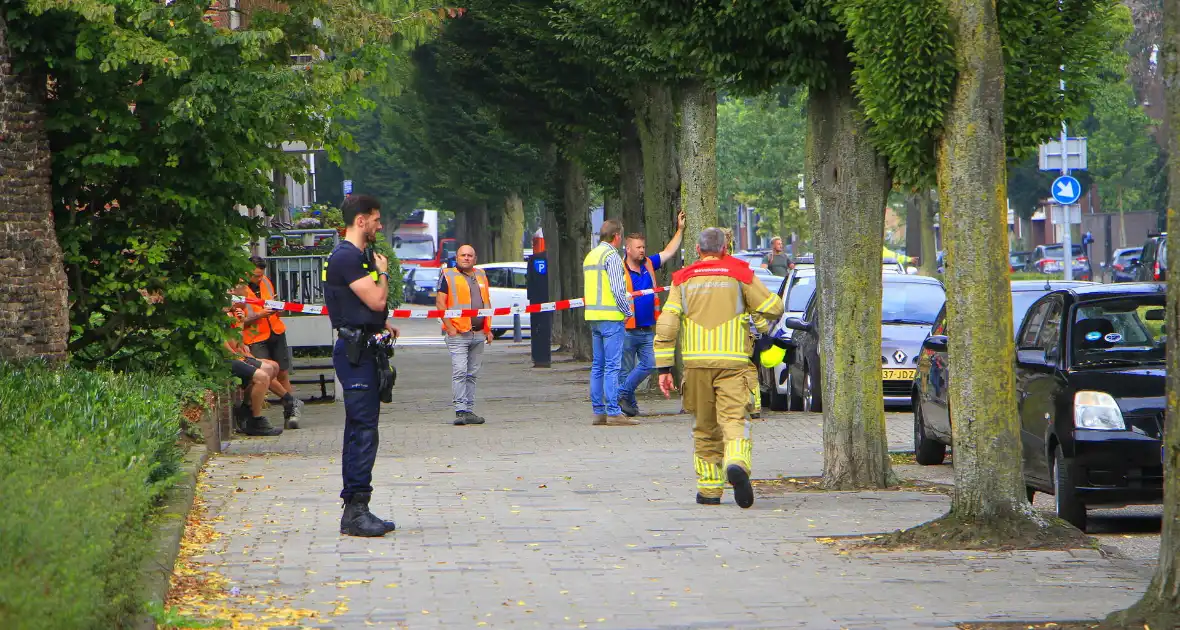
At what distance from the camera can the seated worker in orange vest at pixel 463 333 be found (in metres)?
17.2

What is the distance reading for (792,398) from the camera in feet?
63.4

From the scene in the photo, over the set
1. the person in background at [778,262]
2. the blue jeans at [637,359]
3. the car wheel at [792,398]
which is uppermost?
the person in background at [778,262]

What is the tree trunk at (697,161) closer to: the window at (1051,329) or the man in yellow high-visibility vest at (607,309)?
the man in yellow high-visibility vest at (607,309)

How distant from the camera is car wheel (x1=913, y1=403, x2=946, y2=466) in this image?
13500 mm

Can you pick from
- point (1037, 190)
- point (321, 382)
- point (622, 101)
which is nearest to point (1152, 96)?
point (1037, 190)

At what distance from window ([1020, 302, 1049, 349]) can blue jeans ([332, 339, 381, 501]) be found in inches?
173

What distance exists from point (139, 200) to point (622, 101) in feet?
37.6

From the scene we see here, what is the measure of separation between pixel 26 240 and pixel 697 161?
868 centimetres

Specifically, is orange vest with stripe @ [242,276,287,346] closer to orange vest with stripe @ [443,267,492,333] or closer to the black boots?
orange vest with stripe @ [443,267,492,333]

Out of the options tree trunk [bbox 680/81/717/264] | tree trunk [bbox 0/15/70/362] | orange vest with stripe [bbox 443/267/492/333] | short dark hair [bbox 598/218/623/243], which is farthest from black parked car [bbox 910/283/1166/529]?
tree trunk [bbox 680/81/717/264]

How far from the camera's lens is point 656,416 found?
18078 mm

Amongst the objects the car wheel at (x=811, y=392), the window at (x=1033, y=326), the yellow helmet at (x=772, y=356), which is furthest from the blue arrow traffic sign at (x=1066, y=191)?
the yellow helmet at (x=772, y=356)

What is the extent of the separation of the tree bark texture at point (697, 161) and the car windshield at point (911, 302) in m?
2.16

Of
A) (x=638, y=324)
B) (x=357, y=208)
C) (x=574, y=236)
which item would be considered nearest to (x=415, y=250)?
(x=574, y=236)
